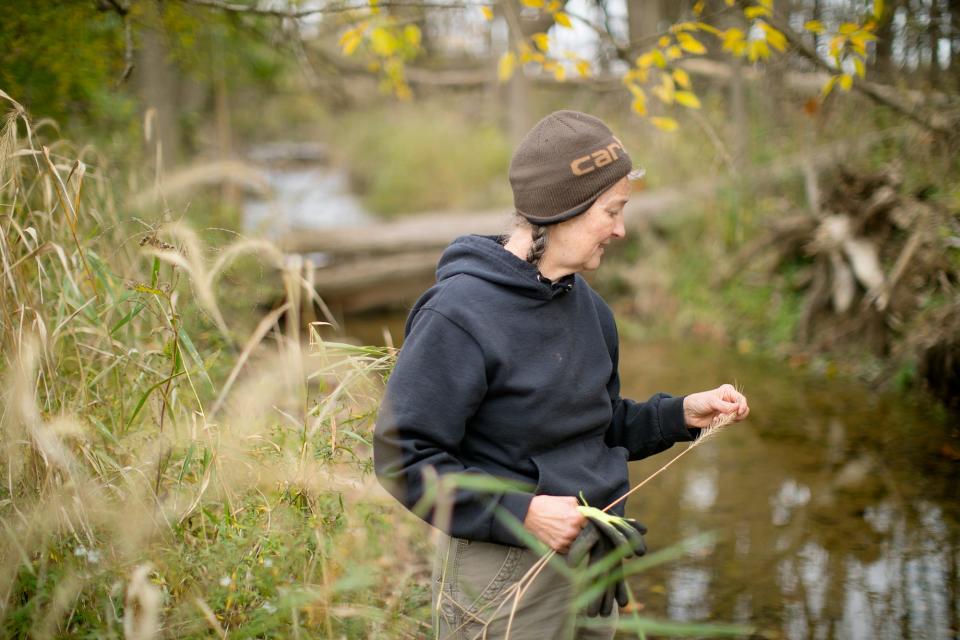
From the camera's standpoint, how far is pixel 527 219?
2.12 metres

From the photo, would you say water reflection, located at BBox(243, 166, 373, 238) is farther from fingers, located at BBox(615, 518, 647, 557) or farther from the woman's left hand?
fingers, located at BBox(615, 518, 647, 557)

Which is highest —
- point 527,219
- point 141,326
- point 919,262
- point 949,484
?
point 527,219

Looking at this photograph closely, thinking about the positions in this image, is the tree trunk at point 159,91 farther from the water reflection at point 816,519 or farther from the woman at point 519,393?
the woman at point 519,393

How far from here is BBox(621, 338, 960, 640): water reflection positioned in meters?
3.32

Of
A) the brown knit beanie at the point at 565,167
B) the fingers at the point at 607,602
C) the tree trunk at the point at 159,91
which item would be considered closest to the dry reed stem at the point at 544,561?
the fingers at the point at 607,602

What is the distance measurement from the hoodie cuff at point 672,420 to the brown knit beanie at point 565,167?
63 cm

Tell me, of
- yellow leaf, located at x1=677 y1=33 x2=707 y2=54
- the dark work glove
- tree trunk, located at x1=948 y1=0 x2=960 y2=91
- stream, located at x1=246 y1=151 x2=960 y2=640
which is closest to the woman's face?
the dark work glove

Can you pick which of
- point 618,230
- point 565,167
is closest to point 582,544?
point 618,230

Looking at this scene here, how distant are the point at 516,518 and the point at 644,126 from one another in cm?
877

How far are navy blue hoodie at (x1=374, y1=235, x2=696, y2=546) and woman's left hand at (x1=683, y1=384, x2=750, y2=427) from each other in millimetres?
225

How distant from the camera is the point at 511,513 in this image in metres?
1.88

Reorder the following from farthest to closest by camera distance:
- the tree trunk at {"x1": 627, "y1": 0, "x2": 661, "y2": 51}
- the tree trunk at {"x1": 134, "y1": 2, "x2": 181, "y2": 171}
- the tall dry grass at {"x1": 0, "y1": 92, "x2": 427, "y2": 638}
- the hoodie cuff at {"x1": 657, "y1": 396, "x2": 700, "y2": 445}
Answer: the tree trunk at {"x1": 627, "y1": 0, "x2": 661, "y2": 51} < the tree trunk at {"x1": 134, "y1": 2, "x2": 181, "y2": 171} < the hoodie cuff at {"x1": 657, "y1": 396, "x2": 700, "y2": 445} < the tall dry grass at {"x1": 0, "y1": 92, "x2": 427, "y2": 638}

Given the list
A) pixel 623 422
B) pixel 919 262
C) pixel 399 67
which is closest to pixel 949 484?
pixel 919 262

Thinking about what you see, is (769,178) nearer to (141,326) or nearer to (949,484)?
(949,484)
